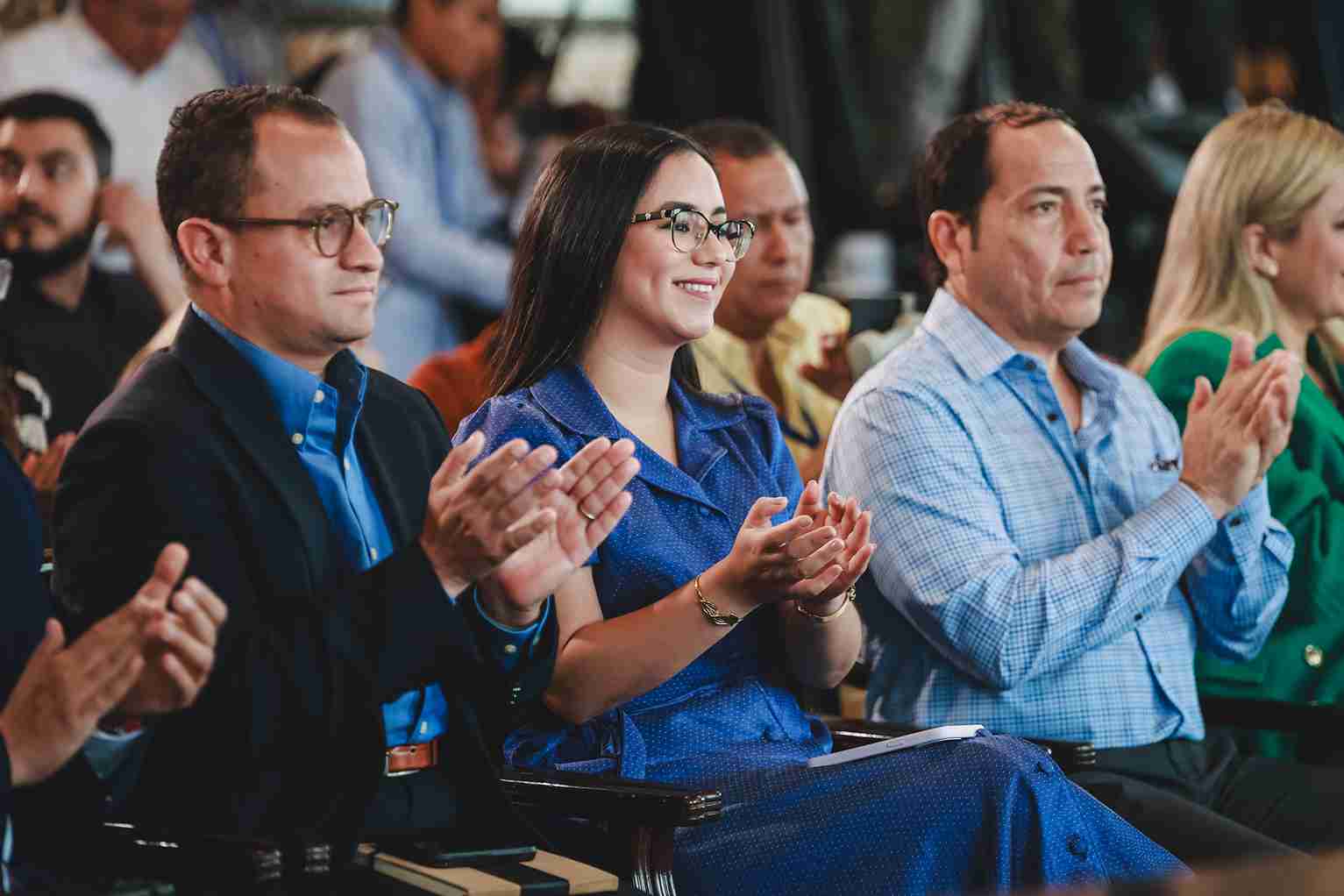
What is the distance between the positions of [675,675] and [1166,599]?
93 centimetres

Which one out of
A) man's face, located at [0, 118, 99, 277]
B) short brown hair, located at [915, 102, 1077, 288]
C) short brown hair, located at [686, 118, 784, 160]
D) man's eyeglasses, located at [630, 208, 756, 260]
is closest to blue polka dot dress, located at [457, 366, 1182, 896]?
man's eyeglasses, located at [630, 208, 756, 260]

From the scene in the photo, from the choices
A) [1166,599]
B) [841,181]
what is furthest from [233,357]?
[841,181]

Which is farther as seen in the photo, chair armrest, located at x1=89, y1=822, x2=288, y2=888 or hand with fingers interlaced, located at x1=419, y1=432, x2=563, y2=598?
hand with fingers interlaced, located at x1=419, y1=432, x2=563, y2=598

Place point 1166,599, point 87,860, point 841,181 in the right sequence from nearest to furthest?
point 87,860 → point 1166,599 → point 841,181

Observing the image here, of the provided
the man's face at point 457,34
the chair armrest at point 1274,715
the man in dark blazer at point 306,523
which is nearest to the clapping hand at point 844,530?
the man in dark blazer at point 306,523

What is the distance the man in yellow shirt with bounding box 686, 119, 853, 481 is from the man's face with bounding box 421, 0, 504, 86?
5.31 feet

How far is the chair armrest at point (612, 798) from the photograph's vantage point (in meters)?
2.11

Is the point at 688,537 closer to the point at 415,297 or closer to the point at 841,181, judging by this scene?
the point at 415,297

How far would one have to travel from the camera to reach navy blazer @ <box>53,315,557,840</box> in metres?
1.98

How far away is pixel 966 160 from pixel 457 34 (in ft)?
8.92

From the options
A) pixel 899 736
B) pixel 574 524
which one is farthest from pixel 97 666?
pixel 899 736

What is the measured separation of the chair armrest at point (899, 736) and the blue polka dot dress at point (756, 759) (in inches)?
2.8

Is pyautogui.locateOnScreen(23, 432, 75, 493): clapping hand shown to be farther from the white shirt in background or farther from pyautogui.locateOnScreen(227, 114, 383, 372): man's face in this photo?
the white shirt in background

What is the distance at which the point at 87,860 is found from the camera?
186 cm
